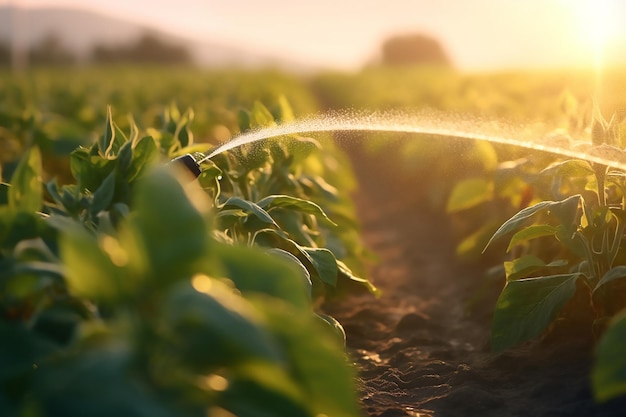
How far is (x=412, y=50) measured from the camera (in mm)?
75812

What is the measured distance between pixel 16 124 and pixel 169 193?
498 centimetres

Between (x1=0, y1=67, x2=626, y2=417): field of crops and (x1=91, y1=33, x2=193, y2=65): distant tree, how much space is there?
6980 centimetres

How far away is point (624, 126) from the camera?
2.77 m

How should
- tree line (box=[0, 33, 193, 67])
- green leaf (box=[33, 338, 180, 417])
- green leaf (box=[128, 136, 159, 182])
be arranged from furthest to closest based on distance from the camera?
tree line (box=[0, 33, 193, 67])
green leaf (box=[128, 136, 159, 182])
green leaf (box=[33, 338, 180, 417])

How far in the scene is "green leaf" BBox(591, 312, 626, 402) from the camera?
1.47 metres

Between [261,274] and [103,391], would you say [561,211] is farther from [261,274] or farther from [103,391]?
[103,391]

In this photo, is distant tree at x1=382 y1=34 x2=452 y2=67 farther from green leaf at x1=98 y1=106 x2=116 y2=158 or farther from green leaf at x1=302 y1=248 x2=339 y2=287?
green leaf at x1=302 y1=248 x2=339 y2=287

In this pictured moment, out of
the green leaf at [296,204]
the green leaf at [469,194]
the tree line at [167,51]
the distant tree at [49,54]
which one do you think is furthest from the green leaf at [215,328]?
the tree line at [167,51]

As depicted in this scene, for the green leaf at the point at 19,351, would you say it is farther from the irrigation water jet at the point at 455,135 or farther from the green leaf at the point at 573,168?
the green leaf at the point at 573,168


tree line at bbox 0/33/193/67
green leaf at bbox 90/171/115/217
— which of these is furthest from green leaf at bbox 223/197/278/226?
tree line at bbox 0/33/193/67

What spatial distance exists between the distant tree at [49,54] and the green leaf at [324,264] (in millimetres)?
59688

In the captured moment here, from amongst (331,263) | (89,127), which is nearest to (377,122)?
(331,263)

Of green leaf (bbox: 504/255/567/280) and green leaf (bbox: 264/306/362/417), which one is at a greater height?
green leaf (bbox: 504/255/567/280)

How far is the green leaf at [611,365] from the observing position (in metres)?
1.47
